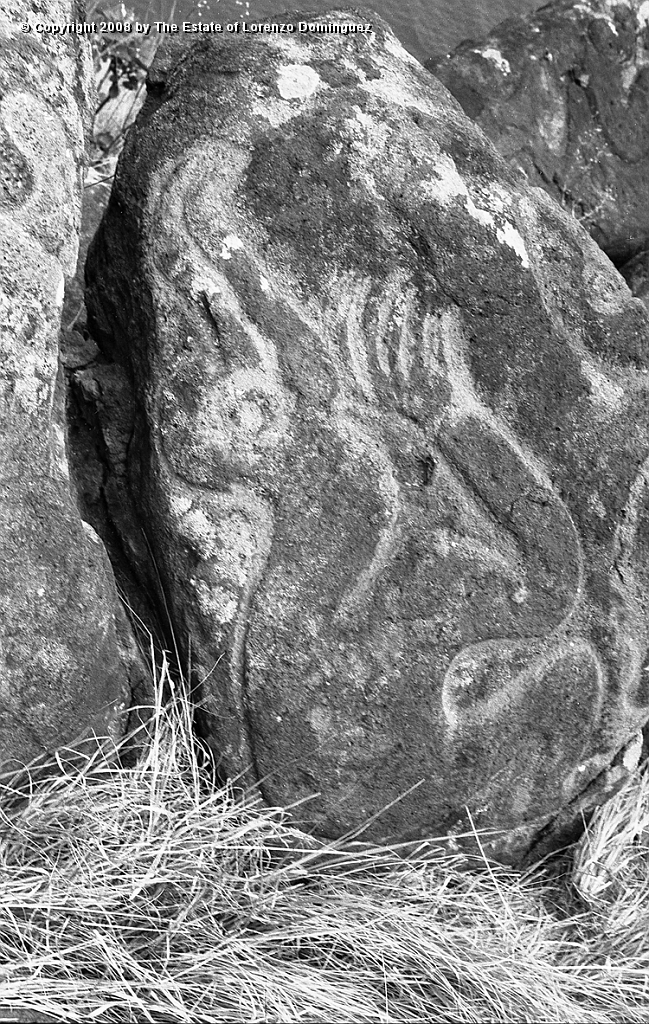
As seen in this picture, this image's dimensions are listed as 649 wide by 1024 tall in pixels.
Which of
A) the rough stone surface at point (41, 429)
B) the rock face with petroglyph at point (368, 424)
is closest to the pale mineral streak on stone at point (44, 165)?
the rough stone surface at point (41, 429)

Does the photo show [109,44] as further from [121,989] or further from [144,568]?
[121,989]

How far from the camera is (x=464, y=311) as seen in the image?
5.53 feet

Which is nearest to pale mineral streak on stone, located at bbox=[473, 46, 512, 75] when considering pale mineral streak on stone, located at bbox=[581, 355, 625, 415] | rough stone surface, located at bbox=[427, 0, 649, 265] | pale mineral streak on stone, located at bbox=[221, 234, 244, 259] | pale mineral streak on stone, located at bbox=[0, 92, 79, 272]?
rough stone surface, located at bbox=[427, 0, 649, 265]

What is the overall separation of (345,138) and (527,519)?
0.72 metres

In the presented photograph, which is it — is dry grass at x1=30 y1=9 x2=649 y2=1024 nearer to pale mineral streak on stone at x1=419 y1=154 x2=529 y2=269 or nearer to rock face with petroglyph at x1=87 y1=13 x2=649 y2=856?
rock face with petroglyph at x1=87 y1=13 x2=649 y2=856

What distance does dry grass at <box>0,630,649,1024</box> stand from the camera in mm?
1558

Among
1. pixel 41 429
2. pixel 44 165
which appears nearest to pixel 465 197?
pixel 44 165

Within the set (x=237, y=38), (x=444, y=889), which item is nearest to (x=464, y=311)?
(x=237, y=38)

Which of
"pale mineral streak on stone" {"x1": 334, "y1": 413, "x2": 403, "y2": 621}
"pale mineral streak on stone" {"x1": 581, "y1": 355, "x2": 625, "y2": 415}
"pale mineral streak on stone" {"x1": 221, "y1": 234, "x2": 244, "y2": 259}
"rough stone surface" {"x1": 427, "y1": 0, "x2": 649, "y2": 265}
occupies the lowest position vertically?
"pale mineral streak on stone" {"x1": 334, "y1": 413, "x2": 403, "y2": 621}

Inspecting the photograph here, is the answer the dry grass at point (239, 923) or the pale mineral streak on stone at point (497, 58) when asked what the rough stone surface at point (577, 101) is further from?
the dry grass at point (239, 923)

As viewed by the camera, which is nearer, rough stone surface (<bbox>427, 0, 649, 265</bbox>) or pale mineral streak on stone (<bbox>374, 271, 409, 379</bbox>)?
pale mineral streak on stone (<bbox>374, 271, 409, 379</bbox>)

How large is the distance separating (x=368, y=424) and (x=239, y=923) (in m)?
0.88

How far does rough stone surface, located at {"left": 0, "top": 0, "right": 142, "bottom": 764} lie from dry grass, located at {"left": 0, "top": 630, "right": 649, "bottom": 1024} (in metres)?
0.14

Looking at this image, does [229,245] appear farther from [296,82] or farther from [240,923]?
[240,923]
